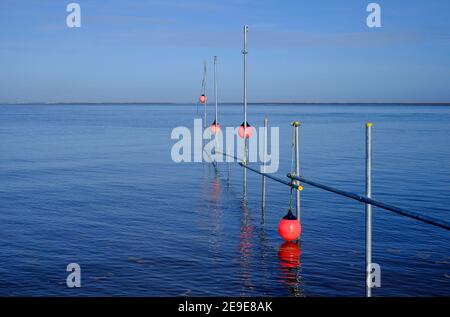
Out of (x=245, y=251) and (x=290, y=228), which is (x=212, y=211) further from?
(x=290, y=228)

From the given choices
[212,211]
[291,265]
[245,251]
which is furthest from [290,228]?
[212,211]

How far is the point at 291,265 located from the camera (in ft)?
43.1

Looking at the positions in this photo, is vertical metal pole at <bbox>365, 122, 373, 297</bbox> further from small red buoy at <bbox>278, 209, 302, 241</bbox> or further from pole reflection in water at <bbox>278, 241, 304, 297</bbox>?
small red buoy at <bbox>278, 209, 302, 241</bbox>

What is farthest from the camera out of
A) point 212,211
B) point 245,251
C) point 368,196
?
point 212,211

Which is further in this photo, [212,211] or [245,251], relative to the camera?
[212,211]

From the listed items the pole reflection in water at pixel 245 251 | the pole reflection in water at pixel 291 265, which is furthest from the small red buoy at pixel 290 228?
the pole reflection in water at pixel 245 251

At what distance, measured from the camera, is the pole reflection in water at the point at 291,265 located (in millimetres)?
11656

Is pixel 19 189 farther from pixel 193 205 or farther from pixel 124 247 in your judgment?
pixel 124 247

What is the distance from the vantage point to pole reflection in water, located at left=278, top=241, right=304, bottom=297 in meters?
11.7

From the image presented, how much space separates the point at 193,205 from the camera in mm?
20953

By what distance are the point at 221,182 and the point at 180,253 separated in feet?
45.4

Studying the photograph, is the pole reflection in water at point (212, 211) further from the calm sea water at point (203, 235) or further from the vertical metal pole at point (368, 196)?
the vertical metal pole at point (368, 196)

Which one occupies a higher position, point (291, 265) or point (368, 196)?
point (368, 196)

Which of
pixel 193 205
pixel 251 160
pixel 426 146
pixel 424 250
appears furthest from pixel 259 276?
pixel 426 146
